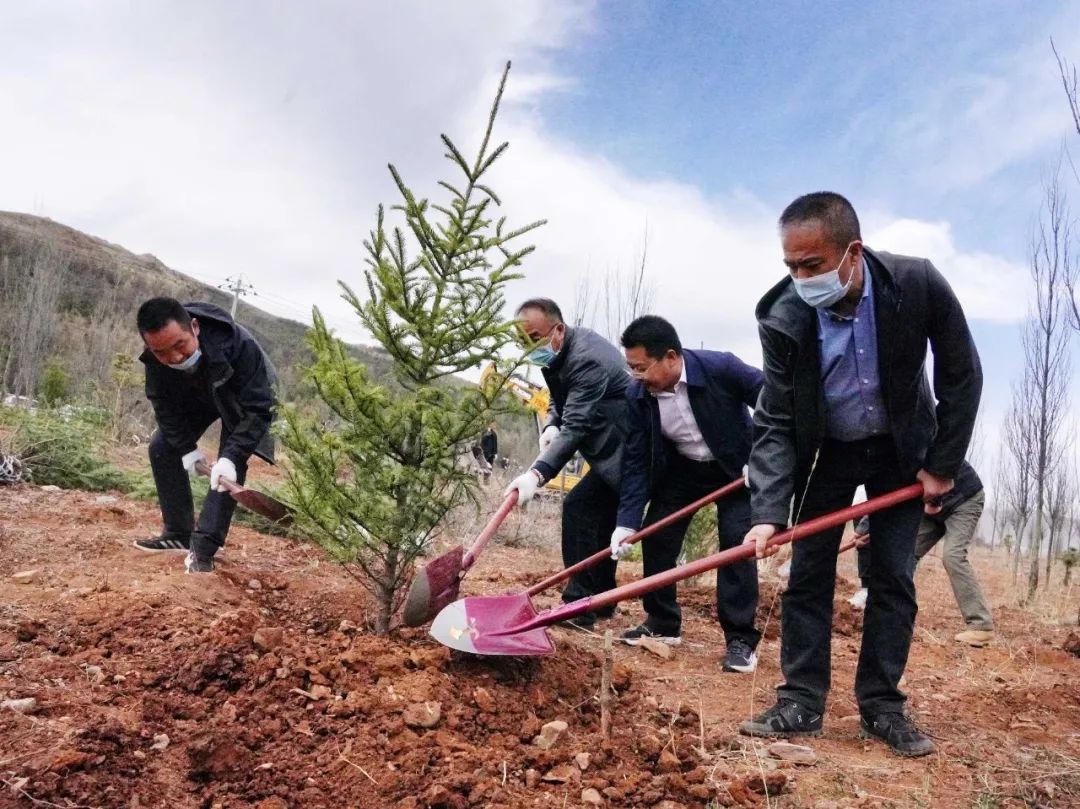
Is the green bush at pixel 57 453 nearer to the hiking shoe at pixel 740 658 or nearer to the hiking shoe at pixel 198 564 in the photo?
the hiking shoe at pixel 198 564

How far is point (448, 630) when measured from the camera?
295cm

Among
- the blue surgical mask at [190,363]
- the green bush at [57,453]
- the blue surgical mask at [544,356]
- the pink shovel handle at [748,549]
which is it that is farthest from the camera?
the green bush at [57,453]

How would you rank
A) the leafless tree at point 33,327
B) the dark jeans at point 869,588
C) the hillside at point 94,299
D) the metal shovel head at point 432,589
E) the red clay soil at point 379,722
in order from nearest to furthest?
the red clay soil at point 379,722
the dark jeans at point 869,588
the metal shovel head at point 432,589
the leafless tree at point 33,327
the hillside at point 94,299

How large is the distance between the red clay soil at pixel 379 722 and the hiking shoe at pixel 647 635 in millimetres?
273

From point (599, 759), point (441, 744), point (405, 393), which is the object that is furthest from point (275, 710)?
point (405, 393)

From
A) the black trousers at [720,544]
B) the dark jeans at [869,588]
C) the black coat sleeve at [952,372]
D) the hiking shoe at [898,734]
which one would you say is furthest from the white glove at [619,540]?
the black coat sleeve at [952,372]

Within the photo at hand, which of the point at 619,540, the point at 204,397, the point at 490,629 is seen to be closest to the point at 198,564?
the point at 204,397

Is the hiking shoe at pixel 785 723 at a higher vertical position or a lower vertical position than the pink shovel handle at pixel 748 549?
lower

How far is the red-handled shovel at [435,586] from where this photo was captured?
3.18 metres

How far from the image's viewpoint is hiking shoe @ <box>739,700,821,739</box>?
9.28ft

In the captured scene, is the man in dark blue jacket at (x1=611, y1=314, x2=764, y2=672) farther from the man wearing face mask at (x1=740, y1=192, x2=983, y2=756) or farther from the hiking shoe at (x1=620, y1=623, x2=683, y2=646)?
the man wearing face mask at (x1=740, y1=192, x2=983, y2=756)

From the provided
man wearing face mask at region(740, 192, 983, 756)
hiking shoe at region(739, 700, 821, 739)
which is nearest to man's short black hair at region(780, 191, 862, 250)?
man wearing face mask at region(740, 192, 983, 756)

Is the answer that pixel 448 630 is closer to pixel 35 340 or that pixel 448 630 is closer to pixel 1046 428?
A: pixel 1046 428

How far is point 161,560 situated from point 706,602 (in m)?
3.68
